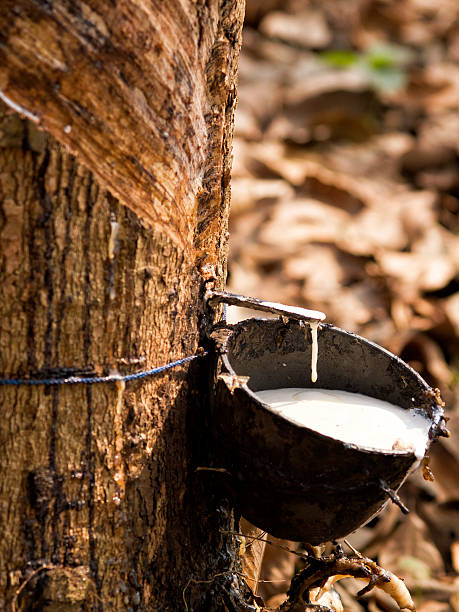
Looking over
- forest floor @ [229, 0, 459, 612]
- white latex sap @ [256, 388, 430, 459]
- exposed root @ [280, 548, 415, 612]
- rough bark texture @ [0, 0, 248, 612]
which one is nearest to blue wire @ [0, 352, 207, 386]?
rough bark texture @ [0, 0, 248, 612]

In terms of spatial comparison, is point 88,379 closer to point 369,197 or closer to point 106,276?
point 106,276

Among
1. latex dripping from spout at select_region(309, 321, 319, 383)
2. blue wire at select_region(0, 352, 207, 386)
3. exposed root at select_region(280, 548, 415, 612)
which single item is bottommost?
exposed root at select_region(280, 548, 415, 612)

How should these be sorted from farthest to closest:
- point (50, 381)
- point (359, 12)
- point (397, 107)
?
point (359, 12) < point (397, 107) < point (50, 381)

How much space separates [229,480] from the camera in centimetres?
171

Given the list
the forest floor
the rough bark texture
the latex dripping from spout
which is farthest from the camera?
the forest floor

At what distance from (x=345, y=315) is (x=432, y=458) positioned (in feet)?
3.48

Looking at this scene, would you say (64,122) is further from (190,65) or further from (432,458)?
(432,458)

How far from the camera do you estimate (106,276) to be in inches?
58.9

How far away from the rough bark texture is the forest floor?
913mm

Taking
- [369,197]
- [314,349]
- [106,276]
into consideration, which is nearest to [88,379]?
[106,276]

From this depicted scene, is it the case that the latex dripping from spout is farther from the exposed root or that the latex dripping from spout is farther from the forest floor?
the forest floor

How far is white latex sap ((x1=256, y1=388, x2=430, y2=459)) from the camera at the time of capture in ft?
5.36

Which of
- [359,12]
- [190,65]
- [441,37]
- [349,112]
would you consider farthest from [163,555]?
[441,37]

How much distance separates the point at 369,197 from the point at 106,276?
12.8 ft
